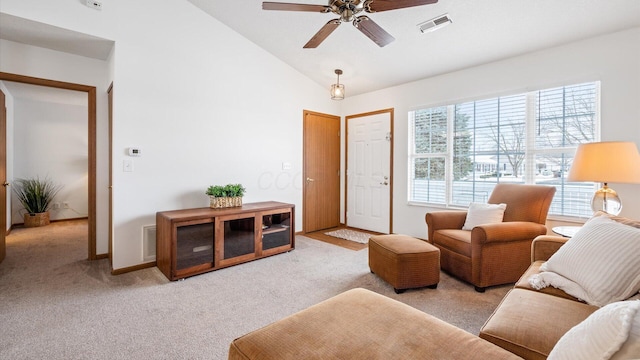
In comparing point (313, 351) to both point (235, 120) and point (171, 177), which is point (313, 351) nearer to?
point (171, 177)

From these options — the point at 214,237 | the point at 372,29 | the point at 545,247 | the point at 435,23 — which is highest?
the point at 435,23

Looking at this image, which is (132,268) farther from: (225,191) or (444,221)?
(444,221)

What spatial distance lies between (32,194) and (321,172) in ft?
16.6

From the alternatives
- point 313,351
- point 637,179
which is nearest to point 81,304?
point 313,351

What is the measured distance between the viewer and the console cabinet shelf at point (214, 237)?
267cm

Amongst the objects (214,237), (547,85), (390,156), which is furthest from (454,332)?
(390,156)

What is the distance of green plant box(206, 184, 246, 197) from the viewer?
10.6ft

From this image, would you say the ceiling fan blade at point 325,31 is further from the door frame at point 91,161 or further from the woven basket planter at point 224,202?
the door frame at point 91,161

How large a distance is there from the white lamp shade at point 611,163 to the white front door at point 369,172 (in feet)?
8.04

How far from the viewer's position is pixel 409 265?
2377 millimetres

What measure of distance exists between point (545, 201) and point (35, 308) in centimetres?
432

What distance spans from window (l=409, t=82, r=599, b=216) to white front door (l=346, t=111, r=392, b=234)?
0.43m

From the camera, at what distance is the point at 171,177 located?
123 inches

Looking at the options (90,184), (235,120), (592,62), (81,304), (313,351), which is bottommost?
(81,304)
